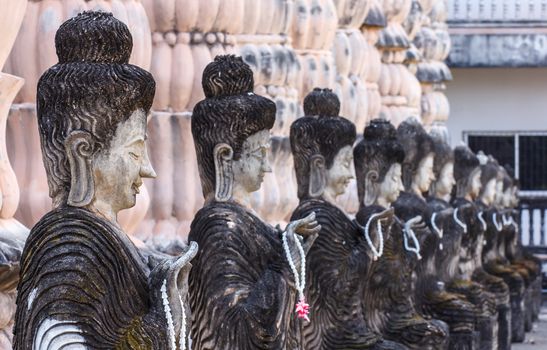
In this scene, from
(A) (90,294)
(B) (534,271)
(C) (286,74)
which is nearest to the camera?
(A) (90,294)

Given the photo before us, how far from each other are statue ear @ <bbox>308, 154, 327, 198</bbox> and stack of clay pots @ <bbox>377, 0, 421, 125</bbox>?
31.2ft

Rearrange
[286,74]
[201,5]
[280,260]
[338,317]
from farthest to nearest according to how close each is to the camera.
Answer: [286,74] → [201,5] → [338,317] → [280,260]

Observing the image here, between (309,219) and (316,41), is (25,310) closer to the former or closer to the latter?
(309,219)

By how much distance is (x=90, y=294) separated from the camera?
6.55m

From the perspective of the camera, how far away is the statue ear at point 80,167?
22.0 ft

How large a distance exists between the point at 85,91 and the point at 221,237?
192 centimetres

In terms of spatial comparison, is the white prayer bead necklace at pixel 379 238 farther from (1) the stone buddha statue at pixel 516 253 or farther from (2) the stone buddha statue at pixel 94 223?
(1) the stone buddha statue at pixel 516 253

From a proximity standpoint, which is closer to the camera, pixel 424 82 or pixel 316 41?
pixel 316 41

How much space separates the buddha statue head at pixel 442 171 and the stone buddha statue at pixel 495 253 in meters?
2.26

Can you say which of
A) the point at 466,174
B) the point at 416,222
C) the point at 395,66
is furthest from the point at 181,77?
the point at 395,66

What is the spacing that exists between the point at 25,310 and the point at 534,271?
15478mm

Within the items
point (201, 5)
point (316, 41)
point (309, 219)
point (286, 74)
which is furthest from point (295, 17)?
point (309, 219)

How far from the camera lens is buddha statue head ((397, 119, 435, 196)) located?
14.2 metres

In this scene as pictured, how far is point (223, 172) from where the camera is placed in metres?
8.77
